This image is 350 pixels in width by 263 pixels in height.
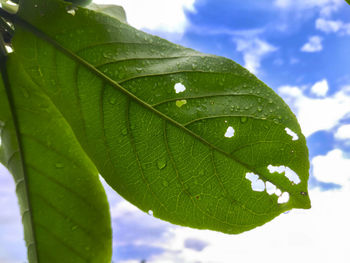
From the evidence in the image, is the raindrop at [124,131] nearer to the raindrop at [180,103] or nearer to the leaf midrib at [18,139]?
the raindrop at [180,103]

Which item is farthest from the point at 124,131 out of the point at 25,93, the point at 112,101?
the point at 25,93

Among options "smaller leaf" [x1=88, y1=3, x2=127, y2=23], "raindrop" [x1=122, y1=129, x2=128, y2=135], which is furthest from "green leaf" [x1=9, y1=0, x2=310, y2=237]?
"smaller leaf" [x1=88, y1=3, x2=127, y2=23]

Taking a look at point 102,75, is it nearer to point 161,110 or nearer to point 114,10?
point 161,110

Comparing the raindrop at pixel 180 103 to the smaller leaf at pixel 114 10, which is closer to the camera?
the raindrop at pixel 180 103

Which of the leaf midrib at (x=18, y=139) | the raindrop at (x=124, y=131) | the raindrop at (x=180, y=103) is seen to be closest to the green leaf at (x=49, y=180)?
the leaf midrib at (x=18, y=139)

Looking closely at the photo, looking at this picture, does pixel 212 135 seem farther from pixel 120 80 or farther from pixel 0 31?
pixel 0 31

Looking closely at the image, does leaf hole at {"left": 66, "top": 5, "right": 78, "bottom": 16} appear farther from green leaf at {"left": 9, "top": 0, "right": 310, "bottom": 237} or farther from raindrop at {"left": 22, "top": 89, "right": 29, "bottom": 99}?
raindrop at {"left": 22, "top": 89, "right": 29, "bottom": 99}
